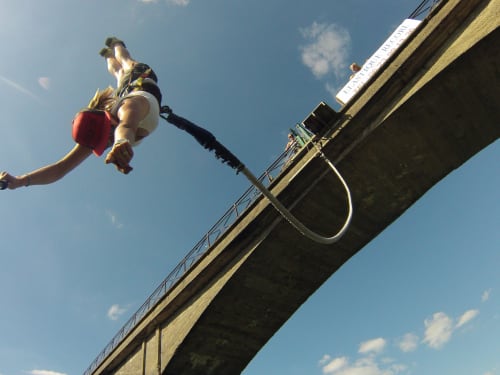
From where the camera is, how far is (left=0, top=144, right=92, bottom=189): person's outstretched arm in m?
3.69

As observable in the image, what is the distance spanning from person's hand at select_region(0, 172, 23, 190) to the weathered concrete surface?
6.16 meters

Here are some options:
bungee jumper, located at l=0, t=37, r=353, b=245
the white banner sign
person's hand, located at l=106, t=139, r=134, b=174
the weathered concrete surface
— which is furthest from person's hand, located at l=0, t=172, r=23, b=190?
the white banner sign

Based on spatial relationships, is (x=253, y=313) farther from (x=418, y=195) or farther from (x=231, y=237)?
(x=418, y=195)

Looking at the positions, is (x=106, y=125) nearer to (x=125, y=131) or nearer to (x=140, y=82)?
(x=125, y=131)

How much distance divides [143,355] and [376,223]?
8.35 meters

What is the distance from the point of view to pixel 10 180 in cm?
355

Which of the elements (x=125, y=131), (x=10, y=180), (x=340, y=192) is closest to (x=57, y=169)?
(x=10, y=180)

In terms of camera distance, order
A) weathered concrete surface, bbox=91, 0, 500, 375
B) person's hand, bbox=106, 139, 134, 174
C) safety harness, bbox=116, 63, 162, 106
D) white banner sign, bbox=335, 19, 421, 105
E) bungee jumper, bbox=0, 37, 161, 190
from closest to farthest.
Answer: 1. person's hand, bbox=106, 139, 134, 174
2. bungee jumper, bbox=0, 37, 161, 190
3. safety harness, bbox=116, 63, 162, 106
4. weathered concrete surface, bbox=91, 0, 500, 375
5. white banner sign, bbox=335, 19, 421, 105

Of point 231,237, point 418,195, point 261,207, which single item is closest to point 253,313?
point 231,237

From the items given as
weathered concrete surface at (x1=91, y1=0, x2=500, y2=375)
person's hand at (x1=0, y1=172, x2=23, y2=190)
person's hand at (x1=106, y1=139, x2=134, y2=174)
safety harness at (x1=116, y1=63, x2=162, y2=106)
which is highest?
weathered concrete surface at (x1=91, y1=0, x2=500, y2=375)

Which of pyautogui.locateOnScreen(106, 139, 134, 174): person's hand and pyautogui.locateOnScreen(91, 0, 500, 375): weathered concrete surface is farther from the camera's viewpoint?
pyautogui.locateOnScreen(91, 0, 500, 375): weathered concrete surface

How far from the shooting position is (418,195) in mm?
9422

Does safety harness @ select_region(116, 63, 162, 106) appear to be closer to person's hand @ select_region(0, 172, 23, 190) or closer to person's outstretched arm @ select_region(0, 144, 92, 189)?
person's outstretched arm @ select_region(0, 144, 92, 189)

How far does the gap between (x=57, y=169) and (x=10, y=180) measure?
1.46 ft
